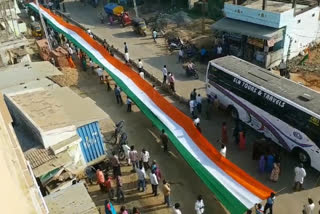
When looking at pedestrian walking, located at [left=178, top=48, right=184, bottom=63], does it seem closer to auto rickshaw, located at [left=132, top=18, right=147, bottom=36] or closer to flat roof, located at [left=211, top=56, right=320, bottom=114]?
flat roof, located at [left=211, top=56, right=320, bottom=114]

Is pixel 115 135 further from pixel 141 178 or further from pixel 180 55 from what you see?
pixel 180 55

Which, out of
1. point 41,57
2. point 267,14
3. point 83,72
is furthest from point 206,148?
point 41,57

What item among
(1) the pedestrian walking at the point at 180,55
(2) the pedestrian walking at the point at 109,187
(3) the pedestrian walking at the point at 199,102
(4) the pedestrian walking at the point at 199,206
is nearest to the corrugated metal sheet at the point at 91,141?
(2) the pedestrian walking at the point at 109,187

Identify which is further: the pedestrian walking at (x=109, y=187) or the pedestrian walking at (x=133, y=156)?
the pedestrian walking at (x=133, y=156)

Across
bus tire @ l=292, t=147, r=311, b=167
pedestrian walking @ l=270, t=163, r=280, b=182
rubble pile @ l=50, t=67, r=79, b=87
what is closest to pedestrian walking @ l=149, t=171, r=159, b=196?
pedestrian walking @ l=270, t=163, r=280, b=182

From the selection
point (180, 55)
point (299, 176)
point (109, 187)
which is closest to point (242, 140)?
point (299, 176)

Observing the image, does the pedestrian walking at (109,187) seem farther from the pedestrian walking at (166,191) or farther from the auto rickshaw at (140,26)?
the auto rickshaw at (140,26)
